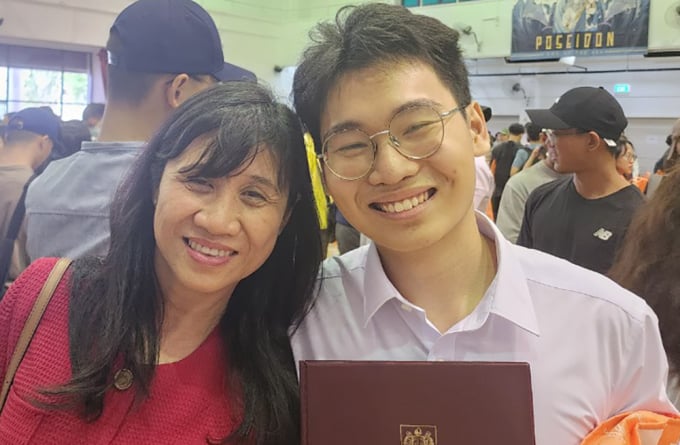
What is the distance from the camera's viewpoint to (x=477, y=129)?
60.7 inches

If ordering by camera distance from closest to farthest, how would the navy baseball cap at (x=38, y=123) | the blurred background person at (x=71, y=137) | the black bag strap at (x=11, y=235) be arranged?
the black bag strap at (x=11, y=235)
the navy baseball cap at (x=38, y=123)
the blurred background person at (x=71, y=137)

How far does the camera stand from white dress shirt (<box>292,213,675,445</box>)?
4.33 feet

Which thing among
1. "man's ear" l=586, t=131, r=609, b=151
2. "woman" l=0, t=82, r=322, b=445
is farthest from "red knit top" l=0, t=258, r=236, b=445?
"man's ear" l=586, t=131, r=609, b=151

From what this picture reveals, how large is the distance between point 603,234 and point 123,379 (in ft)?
8.60

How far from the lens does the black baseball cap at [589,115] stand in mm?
3602

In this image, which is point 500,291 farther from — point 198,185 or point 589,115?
point 589,115

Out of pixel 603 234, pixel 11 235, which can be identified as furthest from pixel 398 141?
pixel 603 234

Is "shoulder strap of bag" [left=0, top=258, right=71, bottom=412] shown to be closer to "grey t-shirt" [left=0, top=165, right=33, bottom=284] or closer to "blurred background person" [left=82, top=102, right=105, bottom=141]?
"grey t-shirt" [left=0, top=165, right=33, bottom=284]

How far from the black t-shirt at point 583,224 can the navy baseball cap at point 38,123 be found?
289 centimetres

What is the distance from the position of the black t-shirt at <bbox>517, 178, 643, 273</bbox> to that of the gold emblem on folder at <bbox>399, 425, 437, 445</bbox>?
234cm

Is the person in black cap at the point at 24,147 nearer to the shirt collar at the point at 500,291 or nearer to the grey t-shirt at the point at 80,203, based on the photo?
the grey t-shirt at the point at 80,203

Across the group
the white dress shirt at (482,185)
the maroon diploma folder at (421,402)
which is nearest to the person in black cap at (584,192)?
the white dress shirt at (482,185)

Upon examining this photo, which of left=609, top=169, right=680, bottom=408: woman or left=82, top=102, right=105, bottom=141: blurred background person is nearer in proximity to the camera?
left=609, top=169, right=680, bottom=408: woman

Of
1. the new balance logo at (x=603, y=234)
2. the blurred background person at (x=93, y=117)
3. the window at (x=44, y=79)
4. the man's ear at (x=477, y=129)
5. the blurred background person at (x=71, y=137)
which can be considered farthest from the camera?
the window at (x=44, y=79)
